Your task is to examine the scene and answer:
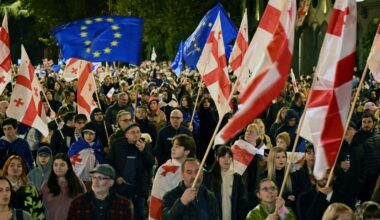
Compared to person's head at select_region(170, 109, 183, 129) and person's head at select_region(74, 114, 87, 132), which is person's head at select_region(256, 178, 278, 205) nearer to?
person's head at select_region(74, 114, 87, 132)

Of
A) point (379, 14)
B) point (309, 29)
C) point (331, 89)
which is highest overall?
point (331, 89)

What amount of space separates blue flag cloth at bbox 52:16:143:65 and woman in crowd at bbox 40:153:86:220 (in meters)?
4.79

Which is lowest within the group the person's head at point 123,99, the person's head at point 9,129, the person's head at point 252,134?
the person's head at point 123,99

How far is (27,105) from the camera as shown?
14305 mm

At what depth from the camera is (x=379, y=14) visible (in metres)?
40.0

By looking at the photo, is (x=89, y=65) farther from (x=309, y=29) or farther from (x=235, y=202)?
(x=309, y=29)

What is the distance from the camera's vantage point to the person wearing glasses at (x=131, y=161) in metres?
12.5

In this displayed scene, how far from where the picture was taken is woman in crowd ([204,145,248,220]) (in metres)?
10.8

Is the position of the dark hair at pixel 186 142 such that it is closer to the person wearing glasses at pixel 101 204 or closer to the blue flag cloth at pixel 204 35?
the person wearing glasses at pixel 101 204

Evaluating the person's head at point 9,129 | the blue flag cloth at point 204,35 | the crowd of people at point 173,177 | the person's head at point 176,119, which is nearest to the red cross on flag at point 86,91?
the crowd of people at point 173,177

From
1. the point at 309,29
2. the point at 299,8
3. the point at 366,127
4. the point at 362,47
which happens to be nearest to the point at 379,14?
the point at 362,47

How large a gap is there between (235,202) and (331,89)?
2.85 m

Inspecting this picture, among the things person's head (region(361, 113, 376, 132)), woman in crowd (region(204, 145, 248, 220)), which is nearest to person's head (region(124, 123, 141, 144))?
woman in crowd (region(204, 145, 248, 220))

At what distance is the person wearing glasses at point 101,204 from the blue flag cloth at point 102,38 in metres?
5.93
